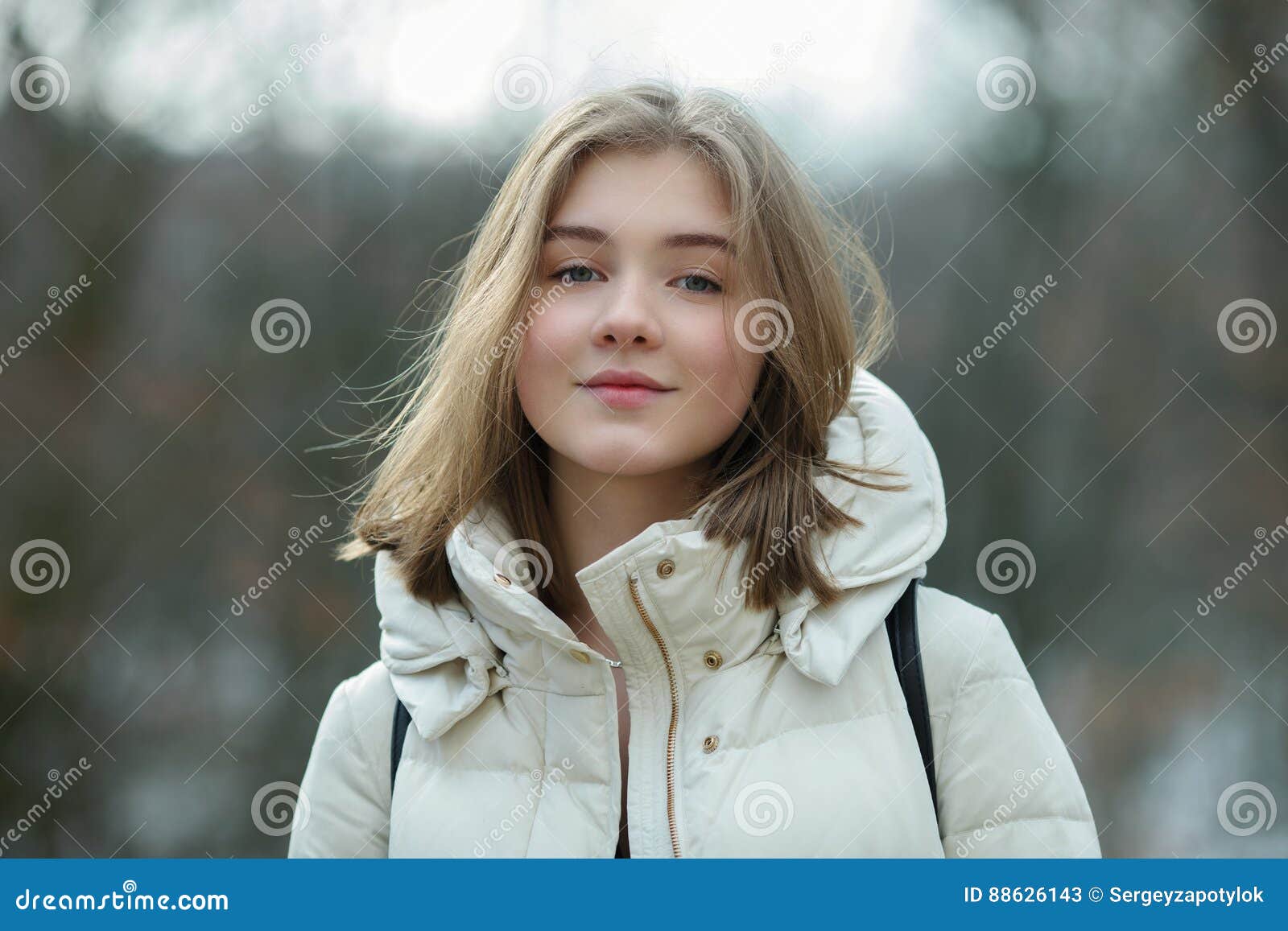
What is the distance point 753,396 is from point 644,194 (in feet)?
0.90

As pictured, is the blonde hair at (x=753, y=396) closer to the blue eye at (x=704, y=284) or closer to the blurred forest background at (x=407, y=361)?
the blue eye at (x=704, y=284)

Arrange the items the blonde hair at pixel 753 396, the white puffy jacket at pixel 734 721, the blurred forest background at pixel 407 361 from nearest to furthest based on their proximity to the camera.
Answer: the white puffy jacket at pixel 734 721, the blonde hair at pixel 753 396, the blurred forest background at pixel 407 361

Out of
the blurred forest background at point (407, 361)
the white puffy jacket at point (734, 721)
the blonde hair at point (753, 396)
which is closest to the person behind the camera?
the white puffy jacket at point (734, 721)

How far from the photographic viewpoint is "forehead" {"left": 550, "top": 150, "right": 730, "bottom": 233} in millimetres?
1278

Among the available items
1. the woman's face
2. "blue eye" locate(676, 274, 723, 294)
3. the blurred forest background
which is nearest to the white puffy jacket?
the woman's face

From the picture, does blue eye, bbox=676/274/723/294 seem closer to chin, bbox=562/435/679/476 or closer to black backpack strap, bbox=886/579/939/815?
chin, bbox=562/435/679/476

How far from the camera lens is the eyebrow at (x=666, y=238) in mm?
1268

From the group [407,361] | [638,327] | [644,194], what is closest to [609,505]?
[638,327]

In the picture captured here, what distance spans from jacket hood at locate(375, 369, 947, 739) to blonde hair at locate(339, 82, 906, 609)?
2cm

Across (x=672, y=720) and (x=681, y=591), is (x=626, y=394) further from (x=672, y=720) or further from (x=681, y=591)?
(x=672, y=720)

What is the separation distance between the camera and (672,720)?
126 cm

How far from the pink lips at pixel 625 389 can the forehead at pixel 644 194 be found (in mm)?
168

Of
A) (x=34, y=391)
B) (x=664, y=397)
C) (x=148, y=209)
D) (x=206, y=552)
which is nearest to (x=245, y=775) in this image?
(x=206, y=552)

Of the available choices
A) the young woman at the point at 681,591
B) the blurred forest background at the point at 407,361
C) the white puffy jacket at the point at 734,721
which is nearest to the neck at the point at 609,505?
the young woman at the point at 681,591
